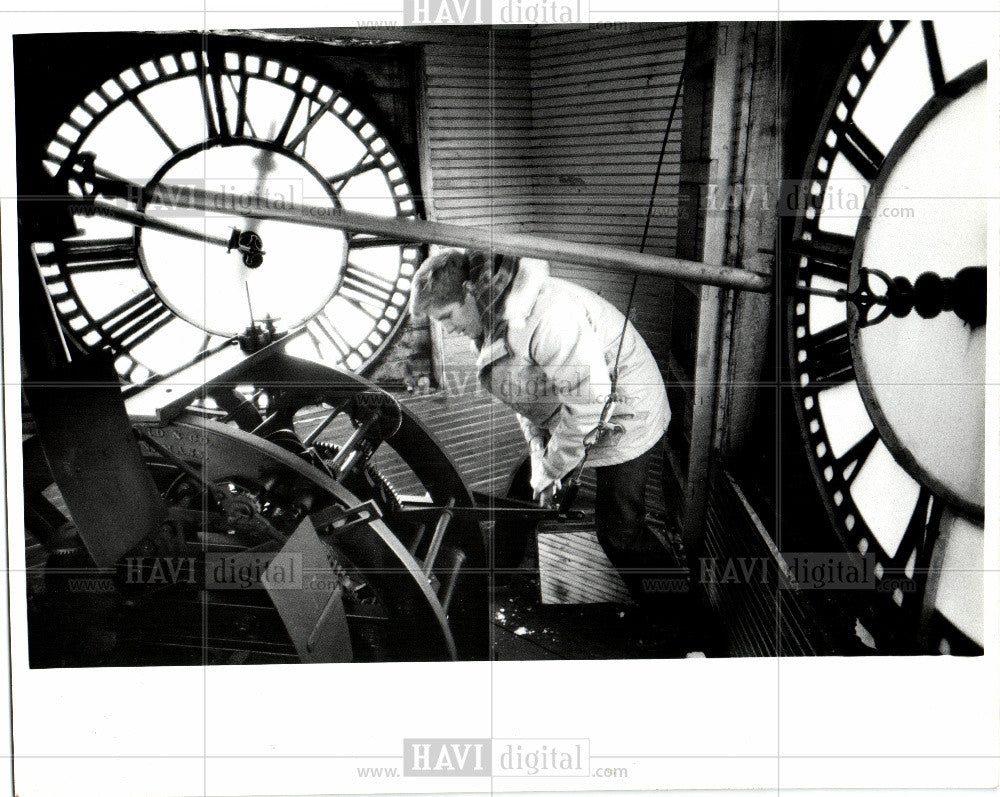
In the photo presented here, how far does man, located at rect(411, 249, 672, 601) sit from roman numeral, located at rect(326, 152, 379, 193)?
0.70 ft

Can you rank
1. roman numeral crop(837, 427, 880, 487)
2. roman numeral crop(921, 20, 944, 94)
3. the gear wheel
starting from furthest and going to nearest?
the gear wheel < roman numeral crop(837, 427, 880, 487) < roman numeral crop(921, 20, 944, 94)

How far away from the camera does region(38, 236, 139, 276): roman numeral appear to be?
1.65 metres

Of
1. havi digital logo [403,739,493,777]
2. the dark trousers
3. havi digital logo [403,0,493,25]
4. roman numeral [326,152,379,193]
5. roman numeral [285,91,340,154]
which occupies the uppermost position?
havi digital logo [403,0,493,25]

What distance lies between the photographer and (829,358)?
164cm

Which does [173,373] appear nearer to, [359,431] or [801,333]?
[359,431]

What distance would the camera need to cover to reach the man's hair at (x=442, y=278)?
5.41 ft

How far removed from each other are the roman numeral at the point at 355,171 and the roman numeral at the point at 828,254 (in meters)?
0.80

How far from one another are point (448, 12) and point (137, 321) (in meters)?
0.83

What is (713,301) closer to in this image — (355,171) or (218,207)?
(355,171)

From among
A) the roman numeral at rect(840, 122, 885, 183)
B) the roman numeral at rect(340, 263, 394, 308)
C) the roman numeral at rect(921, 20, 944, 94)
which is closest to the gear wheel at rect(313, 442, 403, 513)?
the roman numeral at rect(340, 263, 394, 308)

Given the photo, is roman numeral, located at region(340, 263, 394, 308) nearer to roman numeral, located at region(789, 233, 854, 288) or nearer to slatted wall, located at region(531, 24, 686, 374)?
slatted wall, located at region(531, 24, 686, 374)

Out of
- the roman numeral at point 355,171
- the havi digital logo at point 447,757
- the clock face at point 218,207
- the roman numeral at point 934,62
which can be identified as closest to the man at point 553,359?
the clock face at point 218,207

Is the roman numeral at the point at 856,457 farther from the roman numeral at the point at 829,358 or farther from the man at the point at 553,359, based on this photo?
the man at the point at 553,359

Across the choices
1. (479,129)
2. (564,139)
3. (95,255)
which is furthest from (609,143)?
(95,255)
